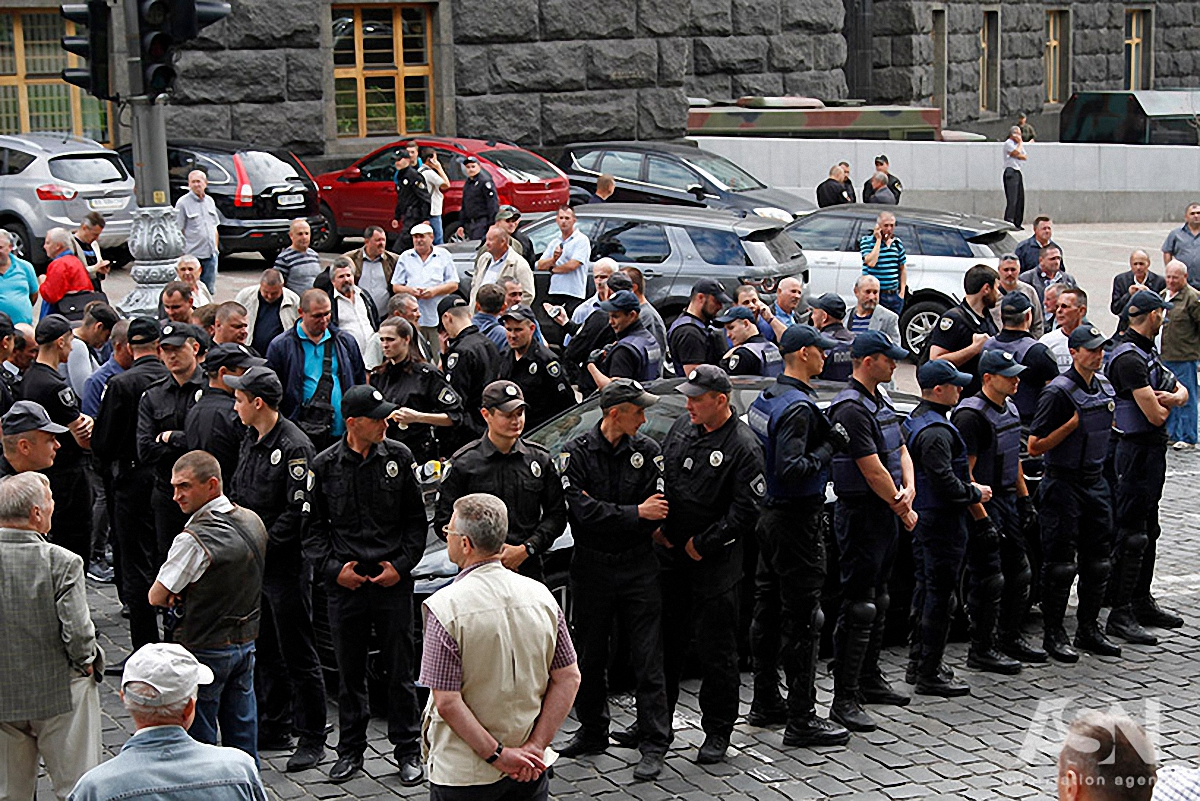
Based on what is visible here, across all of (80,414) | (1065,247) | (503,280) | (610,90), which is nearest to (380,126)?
(610,90)

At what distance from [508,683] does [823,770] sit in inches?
99.2

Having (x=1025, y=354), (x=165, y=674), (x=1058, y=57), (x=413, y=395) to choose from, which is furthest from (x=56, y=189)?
(x=1058, y=57)

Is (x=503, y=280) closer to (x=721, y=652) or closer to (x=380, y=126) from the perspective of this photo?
(x=721, y=652)

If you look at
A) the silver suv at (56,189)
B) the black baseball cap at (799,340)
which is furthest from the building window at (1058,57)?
the black baseball cap at (799,340)

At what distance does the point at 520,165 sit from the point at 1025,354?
1237 cm

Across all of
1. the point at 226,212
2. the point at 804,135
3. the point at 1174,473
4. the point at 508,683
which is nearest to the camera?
the point at 508,683

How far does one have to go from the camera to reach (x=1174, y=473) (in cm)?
1334

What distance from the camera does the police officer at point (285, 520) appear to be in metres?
7.59

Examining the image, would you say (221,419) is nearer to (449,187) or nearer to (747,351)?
Result: (747,351)

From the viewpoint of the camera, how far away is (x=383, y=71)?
24.6m

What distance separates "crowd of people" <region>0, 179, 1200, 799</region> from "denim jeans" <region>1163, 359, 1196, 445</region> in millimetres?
3668

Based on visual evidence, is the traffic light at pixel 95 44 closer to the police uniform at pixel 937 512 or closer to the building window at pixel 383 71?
the police uniform at pixel 937 512

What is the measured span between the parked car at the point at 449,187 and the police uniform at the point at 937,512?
12.8m

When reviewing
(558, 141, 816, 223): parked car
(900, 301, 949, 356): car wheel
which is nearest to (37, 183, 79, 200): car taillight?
(558, 141, 816, 223): parked car
